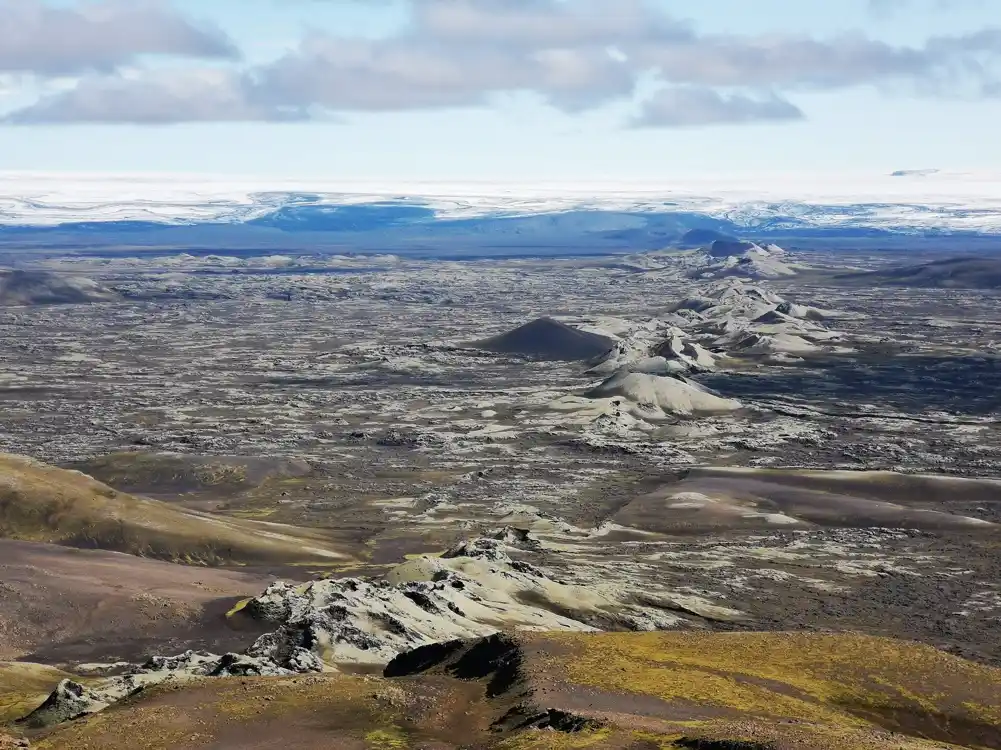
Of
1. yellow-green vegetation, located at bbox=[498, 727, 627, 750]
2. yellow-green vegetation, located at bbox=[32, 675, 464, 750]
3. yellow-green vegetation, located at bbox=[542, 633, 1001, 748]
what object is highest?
yellow-green vegetation, located at bbox=[498, 727, 627, 750]

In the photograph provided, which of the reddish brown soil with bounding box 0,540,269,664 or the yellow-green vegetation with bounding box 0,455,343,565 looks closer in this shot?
the reddish brown soil with bounding box 0,540,269,664

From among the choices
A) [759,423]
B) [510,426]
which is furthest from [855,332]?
[510,426]

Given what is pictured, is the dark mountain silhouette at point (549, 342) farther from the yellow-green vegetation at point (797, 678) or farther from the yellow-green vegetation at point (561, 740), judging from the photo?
the yellow-green vegetation at point (561, 740)

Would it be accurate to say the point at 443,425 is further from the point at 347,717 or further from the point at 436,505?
the point at 347,717

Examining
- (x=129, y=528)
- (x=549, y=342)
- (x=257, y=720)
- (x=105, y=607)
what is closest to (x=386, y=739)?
(x=257, y=720)

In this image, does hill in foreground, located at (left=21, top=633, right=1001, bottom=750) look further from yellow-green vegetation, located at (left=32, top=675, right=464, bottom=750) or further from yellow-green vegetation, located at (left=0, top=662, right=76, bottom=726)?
yellow-green vegetation, located at (left=0, top=662, right=76, bottom=726)

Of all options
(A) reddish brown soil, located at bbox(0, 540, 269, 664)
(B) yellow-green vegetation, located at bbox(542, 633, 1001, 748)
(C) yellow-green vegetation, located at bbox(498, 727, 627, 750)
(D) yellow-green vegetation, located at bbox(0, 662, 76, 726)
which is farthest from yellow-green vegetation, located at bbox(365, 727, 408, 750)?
(A) reddish brown soil, located at bbox(0, 540, 269, 664)

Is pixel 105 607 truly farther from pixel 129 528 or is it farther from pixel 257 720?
pixel 257 720
